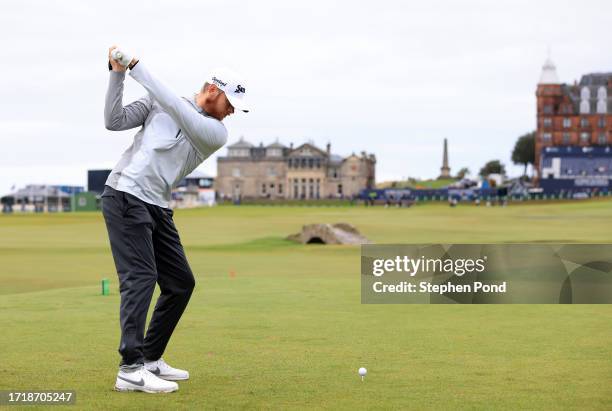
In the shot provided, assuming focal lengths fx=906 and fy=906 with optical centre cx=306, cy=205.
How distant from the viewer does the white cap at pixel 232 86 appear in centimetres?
791

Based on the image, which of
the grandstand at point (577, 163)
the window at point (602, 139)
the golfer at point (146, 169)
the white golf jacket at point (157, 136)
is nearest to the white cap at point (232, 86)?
the golfer at point (146, 169)

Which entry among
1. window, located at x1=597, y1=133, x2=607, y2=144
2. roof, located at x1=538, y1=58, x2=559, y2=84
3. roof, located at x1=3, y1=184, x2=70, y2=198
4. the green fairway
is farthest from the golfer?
roof, located at x1=538, y1=58, x2=559, y2=84

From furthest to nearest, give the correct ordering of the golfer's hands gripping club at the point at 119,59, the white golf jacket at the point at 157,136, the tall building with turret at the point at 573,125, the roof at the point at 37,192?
the roof at the point at 37,192 < the tall building with turret at the point at 573,125 < the white golf jacket at the point at 157,136 < the golfer's hands gripping club at the point at 119,59

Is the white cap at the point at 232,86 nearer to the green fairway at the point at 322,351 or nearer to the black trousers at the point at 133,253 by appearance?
the black trousers at the point at 133,253

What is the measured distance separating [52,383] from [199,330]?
396cm

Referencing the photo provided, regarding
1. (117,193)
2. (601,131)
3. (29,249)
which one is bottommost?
(29,249)

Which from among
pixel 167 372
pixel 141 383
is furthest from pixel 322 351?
pixel 141 383

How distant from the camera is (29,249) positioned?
4097 cm

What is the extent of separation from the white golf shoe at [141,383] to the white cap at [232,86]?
8.05 feet

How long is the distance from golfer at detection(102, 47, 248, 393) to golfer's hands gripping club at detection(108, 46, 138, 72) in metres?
0.01

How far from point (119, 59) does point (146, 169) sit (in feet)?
3.18

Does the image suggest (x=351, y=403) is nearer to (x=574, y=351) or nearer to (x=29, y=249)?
(x=574, y=351)

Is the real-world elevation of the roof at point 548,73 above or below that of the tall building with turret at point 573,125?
above

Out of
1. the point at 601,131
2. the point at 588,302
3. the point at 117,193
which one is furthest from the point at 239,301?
the point at 601,131
